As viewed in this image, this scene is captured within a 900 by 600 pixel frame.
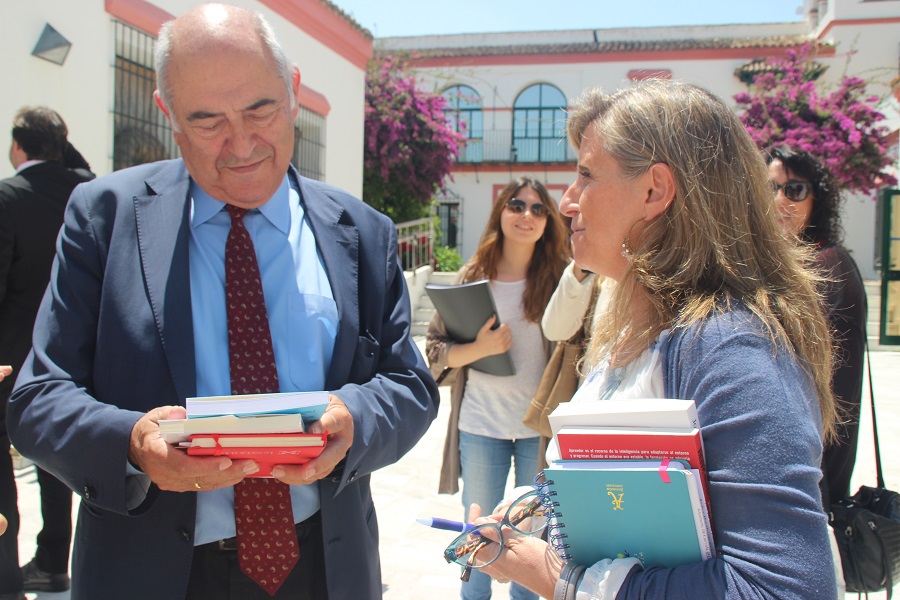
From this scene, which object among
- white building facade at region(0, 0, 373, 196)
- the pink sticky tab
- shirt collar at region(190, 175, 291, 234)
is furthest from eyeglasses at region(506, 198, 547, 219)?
white building facade at region(0, 0, 373, 196)

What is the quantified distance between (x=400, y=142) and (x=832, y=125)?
26.6 ft

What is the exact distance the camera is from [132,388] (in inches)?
57.4

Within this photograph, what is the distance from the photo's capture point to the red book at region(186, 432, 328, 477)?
1207 millimetres

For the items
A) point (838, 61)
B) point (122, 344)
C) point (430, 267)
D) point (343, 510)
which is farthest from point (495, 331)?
point (838, 61)

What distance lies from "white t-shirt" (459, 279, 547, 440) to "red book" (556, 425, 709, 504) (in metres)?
1.97

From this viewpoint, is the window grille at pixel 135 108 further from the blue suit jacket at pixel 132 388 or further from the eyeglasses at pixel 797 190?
the eyeglasses at pixel 797 190

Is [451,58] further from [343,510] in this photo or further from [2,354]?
[343,510]

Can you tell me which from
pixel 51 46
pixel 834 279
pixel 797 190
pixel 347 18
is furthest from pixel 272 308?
pixel 347 18

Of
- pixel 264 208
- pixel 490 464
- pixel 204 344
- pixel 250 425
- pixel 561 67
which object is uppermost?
pixel 561 67

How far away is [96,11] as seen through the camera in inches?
235

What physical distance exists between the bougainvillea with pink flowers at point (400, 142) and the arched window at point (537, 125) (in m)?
9.23

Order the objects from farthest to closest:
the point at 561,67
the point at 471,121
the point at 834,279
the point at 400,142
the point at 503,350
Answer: the point at 471,121, the point at 561,67, the point at 400,142, the point at 503,350, the point at 834,279

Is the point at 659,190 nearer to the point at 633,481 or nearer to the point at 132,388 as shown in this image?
the point at 633,481

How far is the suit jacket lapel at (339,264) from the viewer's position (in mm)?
1620
